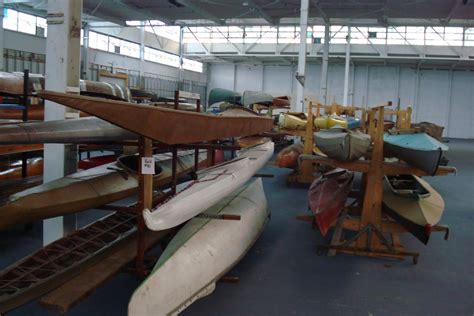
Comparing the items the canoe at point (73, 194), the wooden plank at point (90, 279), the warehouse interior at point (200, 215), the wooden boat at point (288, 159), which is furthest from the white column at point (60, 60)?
the wooden boat at point (288, 159)

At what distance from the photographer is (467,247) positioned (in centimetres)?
479

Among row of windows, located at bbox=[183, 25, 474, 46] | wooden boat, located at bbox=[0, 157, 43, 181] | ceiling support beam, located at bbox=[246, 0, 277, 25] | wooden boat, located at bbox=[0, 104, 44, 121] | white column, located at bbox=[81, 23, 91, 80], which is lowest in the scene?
wooden boat, located at bbox=[0, 157, 43, 181]

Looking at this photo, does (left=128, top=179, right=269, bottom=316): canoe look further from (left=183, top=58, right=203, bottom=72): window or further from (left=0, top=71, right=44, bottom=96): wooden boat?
(left=183, top=58, right=203, bottom=72): window

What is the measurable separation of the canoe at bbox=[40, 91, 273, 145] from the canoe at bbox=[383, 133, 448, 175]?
201 cm

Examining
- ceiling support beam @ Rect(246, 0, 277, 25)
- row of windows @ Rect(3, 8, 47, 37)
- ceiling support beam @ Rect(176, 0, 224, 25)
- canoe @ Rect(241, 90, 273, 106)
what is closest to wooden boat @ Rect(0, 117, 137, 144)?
canoe @ Rect(241, 90, 273, 106)

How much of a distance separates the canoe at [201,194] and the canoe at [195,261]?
0.23 meters

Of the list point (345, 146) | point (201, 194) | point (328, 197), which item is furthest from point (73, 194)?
point (328, 197)

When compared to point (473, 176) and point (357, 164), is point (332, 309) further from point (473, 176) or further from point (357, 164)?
point (473, 176)

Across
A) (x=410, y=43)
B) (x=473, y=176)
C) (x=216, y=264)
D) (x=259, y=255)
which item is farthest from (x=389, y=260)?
(x=410, y=43)

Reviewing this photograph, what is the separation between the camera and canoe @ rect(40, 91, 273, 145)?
2355 mm

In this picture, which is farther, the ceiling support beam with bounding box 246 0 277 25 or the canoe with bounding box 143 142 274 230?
the ceiling support beam with bounding box 246 0 277 25

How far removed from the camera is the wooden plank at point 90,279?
2.42 meters

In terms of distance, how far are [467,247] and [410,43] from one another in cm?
1743

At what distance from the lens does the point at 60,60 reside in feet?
11.8
